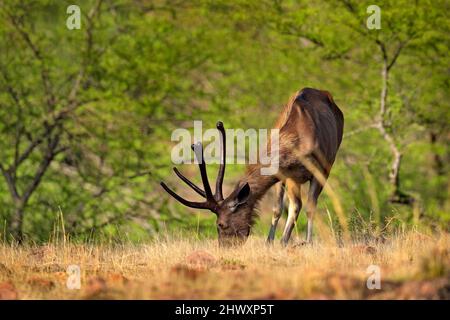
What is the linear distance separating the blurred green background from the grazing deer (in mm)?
6965

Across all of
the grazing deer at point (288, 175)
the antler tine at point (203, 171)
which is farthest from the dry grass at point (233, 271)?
the antler tine at point (203, 171)

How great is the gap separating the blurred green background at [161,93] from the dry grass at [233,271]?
30.1 feet

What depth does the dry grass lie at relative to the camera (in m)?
7.56

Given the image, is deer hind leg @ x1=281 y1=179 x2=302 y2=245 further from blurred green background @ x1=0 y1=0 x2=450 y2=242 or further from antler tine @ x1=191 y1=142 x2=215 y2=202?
blurred green background @ x1=0 y1=0 x2=450 y2=242

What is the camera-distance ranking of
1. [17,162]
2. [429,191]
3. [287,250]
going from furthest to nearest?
[429,191], [17,162], [287,250]

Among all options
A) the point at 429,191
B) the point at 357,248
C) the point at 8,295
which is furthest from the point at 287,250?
the point at 429,191

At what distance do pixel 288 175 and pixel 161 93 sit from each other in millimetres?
10938

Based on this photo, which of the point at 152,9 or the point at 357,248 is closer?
the point at 357,248

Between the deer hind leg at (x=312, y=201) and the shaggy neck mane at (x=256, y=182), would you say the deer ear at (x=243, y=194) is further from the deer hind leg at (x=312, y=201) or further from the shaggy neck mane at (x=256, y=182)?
the deer hind leg at (x=312, y=201)

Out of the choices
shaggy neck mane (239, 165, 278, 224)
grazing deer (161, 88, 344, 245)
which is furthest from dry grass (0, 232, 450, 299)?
shaggy neck mane (239, 165, 278, 224)

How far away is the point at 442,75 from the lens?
2167 centimetres
